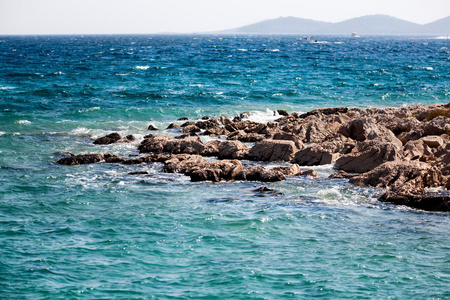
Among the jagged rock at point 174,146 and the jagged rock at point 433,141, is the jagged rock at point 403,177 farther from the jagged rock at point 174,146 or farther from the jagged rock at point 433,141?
the jagged rock at point 174,146

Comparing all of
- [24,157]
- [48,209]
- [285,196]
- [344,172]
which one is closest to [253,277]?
[285,196]

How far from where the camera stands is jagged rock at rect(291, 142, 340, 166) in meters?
22.9

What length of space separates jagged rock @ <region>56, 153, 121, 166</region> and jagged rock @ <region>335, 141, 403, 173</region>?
10.6 meters

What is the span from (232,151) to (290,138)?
358 centimetres

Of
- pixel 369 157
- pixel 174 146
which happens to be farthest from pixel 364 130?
pixel 174 146

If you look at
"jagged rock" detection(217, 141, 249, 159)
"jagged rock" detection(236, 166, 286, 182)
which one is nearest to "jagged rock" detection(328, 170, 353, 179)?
"jagged rock" detection(236, 166, 286, 182)

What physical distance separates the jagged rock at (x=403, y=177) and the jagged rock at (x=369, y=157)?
1.41m

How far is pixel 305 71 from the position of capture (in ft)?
224

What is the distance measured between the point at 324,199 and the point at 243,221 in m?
3.71

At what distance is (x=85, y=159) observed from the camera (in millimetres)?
23672

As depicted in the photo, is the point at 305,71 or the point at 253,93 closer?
the point at 253,93

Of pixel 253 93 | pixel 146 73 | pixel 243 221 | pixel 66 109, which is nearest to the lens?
pixel 243 221

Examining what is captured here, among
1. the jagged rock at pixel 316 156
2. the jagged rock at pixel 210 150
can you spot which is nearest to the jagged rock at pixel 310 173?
the jagged rock at pixel 316 156

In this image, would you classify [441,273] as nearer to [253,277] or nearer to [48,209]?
[253,277]
